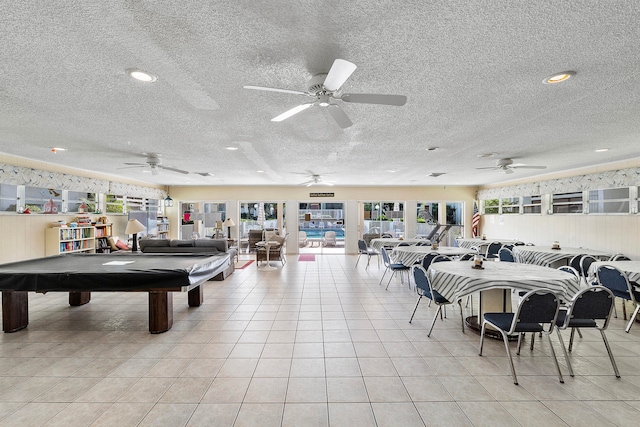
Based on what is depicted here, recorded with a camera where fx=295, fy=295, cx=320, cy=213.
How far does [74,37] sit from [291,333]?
11.3 feet

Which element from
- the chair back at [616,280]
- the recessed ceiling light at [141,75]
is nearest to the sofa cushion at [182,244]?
the recessed ceiling light at [141,75]

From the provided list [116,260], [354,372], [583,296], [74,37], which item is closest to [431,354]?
[354,372]

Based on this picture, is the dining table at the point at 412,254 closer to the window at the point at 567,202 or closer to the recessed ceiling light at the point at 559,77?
the recessed ceiling light at the point at 559,77

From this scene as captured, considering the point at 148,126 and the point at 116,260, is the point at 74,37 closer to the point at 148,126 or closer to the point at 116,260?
the point at 148,126

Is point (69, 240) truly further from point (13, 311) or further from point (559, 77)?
point (559, 77)

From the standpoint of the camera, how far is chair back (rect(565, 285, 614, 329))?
2.59 metres

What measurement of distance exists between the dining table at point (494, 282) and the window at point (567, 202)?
5015mm

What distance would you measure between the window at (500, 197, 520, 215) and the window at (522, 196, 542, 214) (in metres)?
0.28

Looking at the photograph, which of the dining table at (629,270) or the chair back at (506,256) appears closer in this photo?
the dining table at (629,270)

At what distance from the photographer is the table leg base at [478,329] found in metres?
3.48

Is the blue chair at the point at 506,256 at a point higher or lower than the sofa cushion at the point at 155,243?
lower

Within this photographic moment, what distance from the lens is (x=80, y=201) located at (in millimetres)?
7766

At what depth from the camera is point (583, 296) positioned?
8.52ft

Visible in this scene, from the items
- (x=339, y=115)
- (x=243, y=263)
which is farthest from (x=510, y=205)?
(x=339, y=115)
